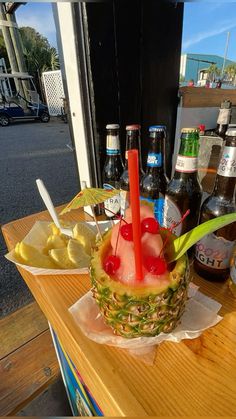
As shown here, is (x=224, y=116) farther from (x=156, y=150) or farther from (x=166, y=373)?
(x=166, y=373)

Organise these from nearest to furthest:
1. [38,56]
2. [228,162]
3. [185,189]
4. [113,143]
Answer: [228,162], [185,189], [113,143], [38,56]

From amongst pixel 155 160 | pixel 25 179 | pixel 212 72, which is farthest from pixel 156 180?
pixel 212 72

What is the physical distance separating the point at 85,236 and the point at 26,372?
1.69 feet

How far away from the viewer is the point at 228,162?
416mm

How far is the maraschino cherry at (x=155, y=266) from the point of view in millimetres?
323

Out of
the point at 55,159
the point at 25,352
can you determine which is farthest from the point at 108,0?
the point at 55,159

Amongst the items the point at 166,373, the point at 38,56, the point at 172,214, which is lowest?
the point at 166,373

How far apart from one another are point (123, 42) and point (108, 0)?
11 centimetres

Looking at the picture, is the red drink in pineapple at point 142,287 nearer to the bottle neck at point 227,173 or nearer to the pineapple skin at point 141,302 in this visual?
the pineapple skin at point 141,302

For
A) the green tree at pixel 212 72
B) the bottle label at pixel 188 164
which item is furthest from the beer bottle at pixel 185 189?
the green tree at pixel 212 72

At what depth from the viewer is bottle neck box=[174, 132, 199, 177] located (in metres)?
0.48

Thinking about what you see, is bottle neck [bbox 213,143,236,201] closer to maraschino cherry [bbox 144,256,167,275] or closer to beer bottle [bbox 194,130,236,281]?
beer bottle [bbox 194,130,236,281]

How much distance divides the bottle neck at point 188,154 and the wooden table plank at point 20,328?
2.52 ft

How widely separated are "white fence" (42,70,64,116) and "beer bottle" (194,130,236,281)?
10.4 metres
